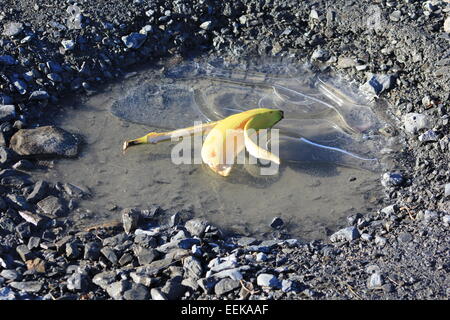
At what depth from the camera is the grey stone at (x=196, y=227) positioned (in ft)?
14.5

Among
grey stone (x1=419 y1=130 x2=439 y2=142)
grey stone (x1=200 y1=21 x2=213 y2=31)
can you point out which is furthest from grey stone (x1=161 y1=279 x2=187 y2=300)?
grey stone (x1=200 y1=21 x2=213 y2=31)

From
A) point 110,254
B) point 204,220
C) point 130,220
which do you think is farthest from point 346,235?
point 110,254

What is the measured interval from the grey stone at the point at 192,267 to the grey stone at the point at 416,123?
7.35 ft

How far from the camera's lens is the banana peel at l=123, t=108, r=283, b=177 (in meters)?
4.98

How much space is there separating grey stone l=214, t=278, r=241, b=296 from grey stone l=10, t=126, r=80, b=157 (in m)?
1.90

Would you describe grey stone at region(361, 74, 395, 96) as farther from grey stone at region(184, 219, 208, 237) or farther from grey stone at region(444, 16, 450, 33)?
grey stone at region(184, 219, 208, 237)

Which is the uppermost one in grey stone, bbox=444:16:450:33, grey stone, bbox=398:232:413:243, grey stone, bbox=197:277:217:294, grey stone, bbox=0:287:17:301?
grey stone, bbox=444:16:450:33

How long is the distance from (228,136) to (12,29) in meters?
2.33

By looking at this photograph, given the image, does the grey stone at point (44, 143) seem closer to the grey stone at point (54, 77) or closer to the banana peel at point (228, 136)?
the banana peel at point (228, 136)

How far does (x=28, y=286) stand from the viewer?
396 cm

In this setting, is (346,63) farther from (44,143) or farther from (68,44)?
(44,143)

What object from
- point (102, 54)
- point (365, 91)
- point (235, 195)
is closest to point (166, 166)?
point (235, 195)

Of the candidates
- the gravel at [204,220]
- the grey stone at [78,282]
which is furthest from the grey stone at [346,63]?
the grey stone at [78,282]

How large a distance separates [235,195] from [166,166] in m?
0.60
